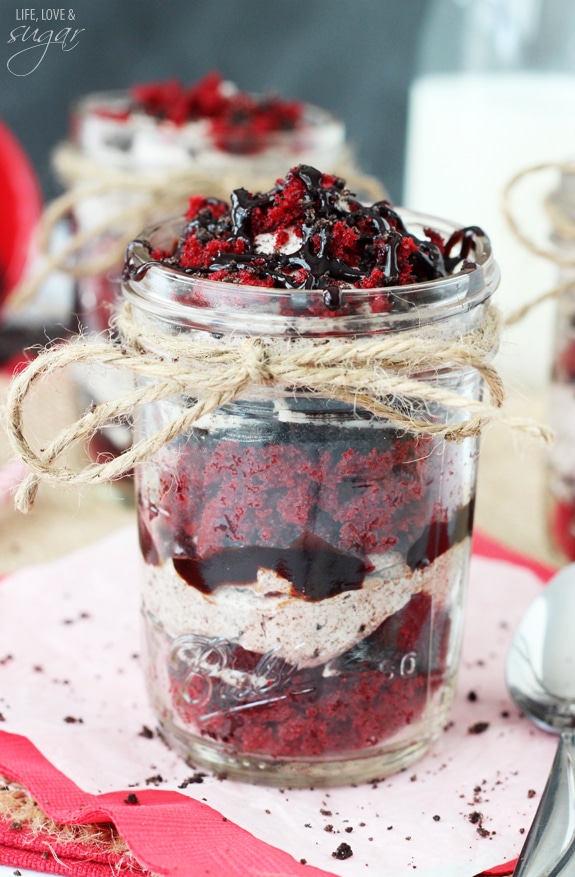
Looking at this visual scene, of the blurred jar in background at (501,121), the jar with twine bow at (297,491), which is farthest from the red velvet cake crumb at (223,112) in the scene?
the jar with twine bow at (297,491)

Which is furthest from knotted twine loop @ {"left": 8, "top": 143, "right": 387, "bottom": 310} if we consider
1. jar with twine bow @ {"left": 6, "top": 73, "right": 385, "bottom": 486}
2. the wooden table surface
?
the wooden table surface

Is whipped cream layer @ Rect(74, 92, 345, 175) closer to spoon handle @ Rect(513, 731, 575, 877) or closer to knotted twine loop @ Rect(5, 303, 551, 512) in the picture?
knotted twine loop @ Rect(5, 303, 551, 512)

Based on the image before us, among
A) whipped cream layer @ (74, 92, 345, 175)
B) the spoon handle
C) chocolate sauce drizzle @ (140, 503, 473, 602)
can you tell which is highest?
whipped cream layer @ (74, 92, 345, 175)

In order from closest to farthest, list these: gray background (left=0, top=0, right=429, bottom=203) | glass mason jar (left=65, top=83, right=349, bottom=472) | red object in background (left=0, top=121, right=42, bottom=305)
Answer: glass mason jar (left=65, top=83, right=349, bottom=472)
red object in background (left=0, top=121, right=42, bottom=305)
gray background (left=0, top=0, right=429, bottom=203)

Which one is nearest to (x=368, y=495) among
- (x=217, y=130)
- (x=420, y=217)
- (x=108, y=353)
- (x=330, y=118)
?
(x=108, y=353)

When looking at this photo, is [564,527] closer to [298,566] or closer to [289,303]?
[298,566]
